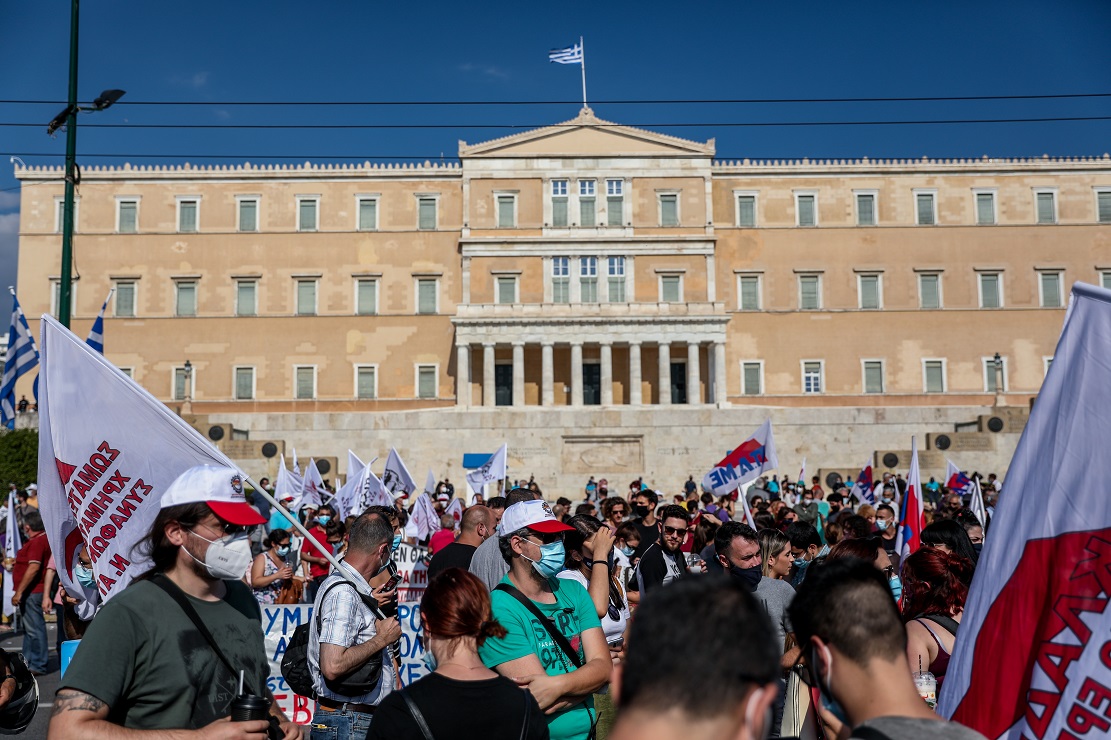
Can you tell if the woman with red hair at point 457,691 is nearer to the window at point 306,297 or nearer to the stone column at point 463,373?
the stone column at point 463,373

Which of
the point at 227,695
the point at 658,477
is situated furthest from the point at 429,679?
the point at 658,477

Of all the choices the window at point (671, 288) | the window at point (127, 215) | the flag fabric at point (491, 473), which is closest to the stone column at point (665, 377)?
the window at point (671, 288)

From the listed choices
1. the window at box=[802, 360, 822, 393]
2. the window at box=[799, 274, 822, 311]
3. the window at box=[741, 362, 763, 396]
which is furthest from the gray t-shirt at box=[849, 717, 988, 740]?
the window at box=[799, 274, 822, 311]

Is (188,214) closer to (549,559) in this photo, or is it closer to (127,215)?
(127,215)

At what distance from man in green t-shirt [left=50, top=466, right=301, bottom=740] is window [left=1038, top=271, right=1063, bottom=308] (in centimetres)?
4614

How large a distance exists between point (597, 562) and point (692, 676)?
325 cm

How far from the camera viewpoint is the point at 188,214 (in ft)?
145

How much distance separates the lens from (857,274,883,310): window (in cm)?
4428

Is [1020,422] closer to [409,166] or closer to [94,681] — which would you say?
[409,166]

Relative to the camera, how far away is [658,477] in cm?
3566

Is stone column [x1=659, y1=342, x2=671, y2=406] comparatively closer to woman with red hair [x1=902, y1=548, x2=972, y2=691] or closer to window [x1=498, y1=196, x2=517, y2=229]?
window [x1=498, y1=196, x2=517, y2=229]

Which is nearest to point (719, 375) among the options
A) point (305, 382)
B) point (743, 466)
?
point (305, 382)

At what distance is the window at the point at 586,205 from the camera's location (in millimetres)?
43781

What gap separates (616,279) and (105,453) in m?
39.5
